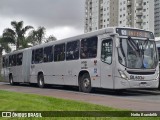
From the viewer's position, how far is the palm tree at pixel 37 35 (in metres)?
54.3

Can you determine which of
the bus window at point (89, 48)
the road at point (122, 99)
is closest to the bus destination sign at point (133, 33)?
the bus window at point (89, 48)

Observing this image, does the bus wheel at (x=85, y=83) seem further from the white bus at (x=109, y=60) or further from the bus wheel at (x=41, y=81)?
the bus wheel at (x=41, y=81)

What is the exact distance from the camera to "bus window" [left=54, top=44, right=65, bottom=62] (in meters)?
21.2

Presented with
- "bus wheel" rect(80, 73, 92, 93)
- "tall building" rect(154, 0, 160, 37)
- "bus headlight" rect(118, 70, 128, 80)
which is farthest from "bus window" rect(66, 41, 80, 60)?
"tall building" rect(154, 0, 160, 37)

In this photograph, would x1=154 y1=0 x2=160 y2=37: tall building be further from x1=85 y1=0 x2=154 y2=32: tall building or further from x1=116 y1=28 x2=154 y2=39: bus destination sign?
x1=116 y1=28 x2=154 y2=39: bus destination sign

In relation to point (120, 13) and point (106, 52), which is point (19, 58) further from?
point (120, 13)

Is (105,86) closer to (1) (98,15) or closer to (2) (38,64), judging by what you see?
(2) (38,64)

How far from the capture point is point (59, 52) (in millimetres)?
21734

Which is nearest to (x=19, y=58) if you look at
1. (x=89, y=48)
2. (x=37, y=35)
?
(x=89, y=48)

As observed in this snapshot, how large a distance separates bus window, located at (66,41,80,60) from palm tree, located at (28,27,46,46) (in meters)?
34.2

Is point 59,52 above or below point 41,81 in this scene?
above

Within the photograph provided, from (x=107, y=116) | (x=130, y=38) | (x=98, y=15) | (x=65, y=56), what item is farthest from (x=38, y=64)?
(x=98, y=15)

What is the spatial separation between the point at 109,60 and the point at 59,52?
19.1ft

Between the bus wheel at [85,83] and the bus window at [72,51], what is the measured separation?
126 centimetres
